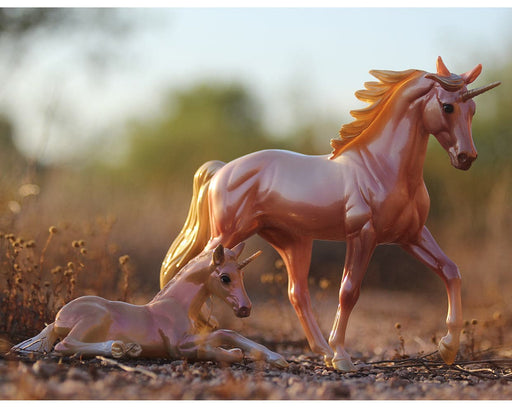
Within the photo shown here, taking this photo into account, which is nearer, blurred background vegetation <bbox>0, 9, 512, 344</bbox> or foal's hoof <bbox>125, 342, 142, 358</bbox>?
foal's hoof <bbox>125, 342, 142, 358</bbox>

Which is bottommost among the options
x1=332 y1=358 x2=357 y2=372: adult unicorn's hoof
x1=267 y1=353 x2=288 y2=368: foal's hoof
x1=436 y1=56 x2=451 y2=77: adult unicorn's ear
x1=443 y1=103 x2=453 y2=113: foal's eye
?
x1=332 y1=358 x2=357 y2=372: adult unicorn's hoof

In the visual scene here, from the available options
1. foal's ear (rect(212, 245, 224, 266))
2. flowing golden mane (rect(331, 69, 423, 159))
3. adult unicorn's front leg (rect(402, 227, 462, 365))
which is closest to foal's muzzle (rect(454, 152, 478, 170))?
adult unicorn's front leg (rect(402, 227, 462, 365))

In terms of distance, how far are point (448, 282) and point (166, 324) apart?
5.78 ft

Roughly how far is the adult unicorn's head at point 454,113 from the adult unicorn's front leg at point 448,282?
0.55 meters

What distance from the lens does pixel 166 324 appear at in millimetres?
3924

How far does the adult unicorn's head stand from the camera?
4.02 m

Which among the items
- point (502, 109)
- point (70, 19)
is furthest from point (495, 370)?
point (502, 109)

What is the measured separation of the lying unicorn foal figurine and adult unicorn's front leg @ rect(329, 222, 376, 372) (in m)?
0.35

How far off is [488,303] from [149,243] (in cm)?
494

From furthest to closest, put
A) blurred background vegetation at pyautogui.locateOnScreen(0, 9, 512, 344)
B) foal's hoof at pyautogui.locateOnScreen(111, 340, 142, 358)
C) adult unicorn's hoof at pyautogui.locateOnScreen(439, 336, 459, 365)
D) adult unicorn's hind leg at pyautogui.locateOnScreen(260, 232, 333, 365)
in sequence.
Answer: blurred background vegetation at pyautogui.locateOnScreen(0, 9, 512, 344)
adult unicorn's hind leg at pyautogui.locateOnScreen(260, 232, 333, 365)
adult unicorn's hoof at pyautogui.locateOnScreen(439, 336, 459, 365)
foal's hoof at pyautogui.locateOnScreen(111, 340, 142, 358)

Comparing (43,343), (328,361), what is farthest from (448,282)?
(43,343)

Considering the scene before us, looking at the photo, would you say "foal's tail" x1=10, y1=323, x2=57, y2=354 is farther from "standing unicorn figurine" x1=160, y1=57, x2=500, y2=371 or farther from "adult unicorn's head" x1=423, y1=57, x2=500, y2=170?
"adult unicorn's head" x1=423, y1=57, x2=500, y2=170

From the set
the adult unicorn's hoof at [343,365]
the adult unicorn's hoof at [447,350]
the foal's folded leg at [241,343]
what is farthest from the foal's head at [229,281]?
the adult unicorn's hoof at [447,350]

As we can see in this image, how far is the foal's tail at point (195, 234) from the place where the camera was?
15.0ft
